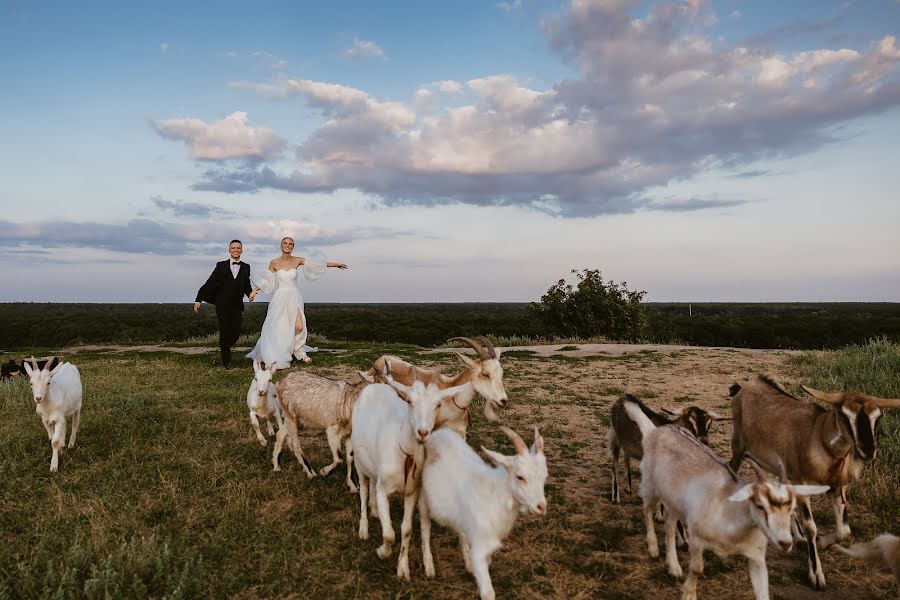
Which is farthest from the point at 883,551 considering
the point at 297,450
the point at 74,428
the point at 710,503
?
the point at 74,428

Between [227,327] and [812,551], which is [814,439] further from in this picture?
[227,327]

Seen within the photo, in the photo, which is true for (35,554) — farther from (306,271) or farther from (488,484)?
(306,271)

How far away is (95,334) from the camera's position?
50688 millimetres

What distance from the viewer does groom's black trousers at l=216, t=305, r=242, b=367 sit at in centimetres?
1490

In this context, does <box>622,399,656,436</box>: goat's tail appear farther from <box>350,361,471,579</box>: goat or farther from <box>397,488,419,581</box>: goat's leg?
<box>397,488,419,581</box>: goat's leg

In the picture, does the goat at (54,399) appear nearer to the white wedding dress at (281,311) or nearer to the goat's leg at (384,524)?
the goat's leg at (384,524)

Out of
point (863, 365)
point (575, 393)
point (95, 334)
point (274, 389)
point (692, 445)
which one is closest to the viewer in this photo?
point (692, 445)

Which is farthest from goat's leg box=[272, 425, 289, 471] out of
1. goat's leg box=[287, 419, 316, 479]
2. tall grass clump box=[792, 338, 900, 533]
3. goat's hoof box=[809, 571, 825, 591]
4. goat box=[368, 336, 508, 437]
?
tall grass clump box=[792, 338, 900, 533]

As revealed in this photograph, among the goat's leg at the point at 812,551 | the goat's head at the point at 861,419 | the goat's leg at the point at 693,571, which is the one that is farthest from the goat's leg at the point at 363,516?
the goat's head at the point at 861,419

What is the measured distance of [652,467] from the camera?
17.3 feet

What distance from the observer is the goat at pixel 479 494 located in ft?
13.9

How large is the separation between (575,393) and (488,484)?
8.85 meters

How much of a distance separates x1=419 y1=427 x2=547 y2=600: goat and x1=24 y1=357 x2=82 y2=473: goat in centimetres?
561

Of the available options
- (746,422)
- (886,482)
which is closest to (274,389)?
(746,422)
